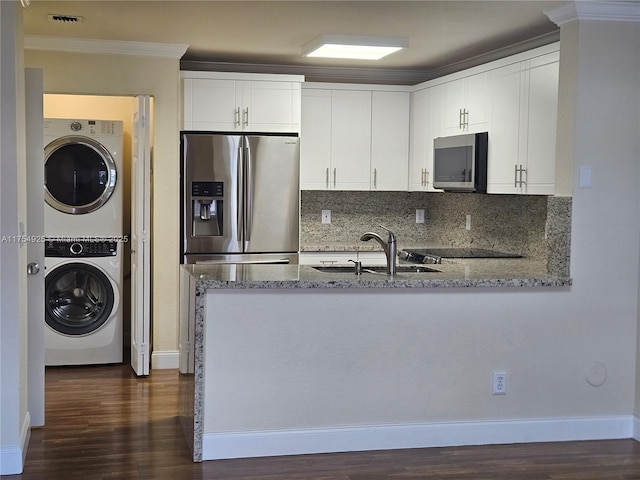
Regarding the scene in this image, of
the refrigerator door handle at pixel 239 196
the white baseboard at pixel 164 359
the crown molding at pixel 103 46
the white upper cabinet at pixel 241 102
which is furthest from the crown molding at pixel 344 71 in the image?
the white baseboard at pixel 164 359

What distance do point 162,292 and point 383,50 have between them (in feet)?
7.79

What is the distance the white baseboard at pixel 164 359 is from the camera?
6059 millimetres

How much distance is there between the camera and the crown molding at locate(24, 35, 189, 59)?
224 inches

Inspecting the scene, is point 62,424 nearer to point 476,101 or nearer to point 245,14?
point 245,14

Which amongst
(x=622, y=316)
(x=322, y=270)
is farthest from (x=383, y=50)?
(x=622, y=316)

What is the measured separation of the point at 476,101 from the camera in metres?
5.65

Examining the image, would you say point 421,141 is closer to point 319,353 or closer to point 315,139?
point 315,139

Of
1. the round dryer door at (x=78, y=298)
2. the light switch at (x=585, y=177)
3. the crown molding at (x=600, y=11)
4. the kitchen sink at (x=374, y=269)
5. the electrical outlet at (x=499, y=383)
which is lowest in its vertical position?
the electrical outlet at (x=499, y=383)

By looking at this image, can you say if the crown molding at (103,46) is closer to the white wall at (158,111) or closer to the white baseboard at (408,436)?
the white wall at (158,111)

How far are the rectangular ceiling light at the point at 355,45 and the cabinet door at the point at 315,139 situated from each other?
1297 mm

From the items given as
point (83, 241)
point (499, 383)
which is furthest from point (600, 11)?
point (83, 241)

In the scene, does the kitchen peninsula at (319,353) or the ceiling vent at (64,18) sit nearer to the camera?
the kitchen peninsula at (319,353)

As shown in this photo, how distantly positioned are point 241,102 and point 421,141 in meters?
1.45

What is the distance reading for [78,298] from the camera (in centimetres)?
617
